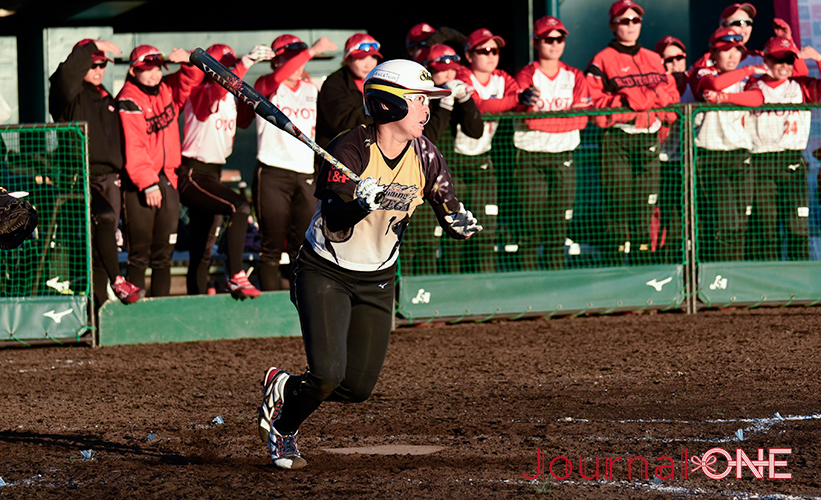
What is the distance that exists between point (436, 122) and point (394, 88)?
168 inches

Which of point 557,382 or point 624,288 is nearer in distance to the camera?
point 557,382

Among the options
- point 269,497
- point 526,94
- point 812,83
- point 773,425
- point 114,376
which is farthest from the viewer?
point 812,83

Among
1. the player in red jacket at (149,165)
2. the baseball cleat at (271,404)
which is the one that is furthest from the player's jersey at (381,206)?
the player in red jacket at (149,165)

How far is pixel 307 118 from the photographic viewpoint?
9.35m

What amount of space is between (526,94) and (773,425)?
15.4 ft

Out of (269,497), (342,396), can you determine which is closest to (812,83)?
(342,396)

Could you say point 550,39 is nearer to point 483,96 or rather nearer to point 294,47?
point 483,96

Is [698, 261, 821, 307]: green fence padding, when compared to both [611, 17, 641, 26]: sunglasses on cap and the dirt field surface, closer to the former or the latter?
the dirt field surface

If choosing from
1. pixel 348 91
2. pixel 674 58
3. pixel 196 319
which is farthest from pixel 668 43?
pixel 196 319

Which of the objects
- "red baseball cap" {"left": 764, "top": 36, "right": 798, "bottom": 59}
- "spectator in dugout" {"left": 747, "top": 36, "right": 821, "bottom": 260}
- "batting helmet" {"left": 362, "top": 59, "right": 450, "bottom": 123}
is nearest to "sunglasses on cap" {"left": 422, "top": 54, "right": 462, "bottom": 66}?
"spectator in dugout" {"left": 747, "top": 36, "right": 821, "bottom": 260}

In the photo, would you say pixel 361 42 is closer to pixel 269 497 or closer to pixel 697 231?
pixel 697 231

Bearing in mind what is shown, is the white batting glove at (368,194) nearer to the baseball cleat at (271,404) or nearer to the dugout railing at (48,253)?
the baseball cleat at (271,404)

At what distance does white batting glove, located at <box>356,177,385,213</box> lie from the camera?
459 centimetres

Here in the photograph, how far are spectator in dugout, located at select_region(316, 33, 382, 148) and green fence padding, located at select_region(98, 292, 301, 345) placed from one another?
1.65m
